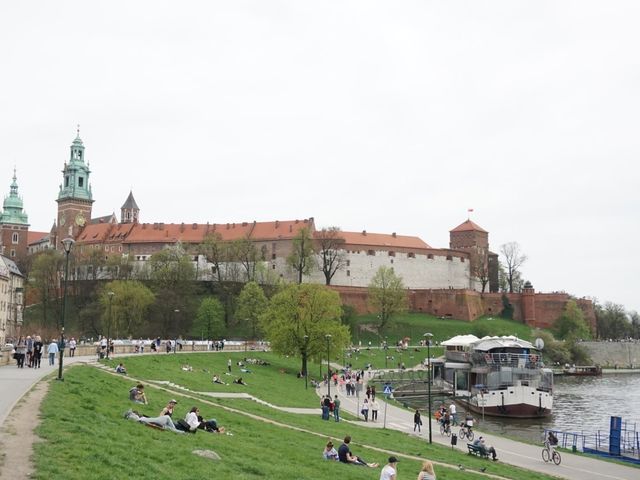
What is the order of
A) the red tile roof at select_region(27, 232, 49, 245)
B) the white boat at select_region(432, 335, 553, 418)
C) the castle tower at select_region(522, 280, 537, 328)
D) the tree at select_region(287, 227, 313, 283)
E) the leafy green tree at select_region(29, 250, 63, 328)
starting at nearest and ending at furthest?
the white boat at select_region(432, 335, 553, 418) < the leafy green tree at select_region(29, 250, 63, 328) < the tree at select_region(287, 227, 313, 283) < the castle tower at select_region(522, 280, 537, 328) < the red tile roof at select_region(27, 232, 49, 245)

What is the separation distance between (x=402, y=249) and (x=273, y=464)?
12958 centimetres

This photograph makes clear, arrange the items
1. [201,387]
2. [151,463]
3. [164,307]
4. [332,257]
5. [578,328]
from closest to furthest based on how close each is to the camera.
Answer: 1. [151,463]
2. [201,387]
3. [164,307]
4. [578,328]
5. [332,257]

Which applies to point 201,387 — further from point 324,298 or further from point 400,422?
point 324,298

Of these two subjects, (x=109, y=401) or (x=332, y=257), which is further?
(x=332, y=257)

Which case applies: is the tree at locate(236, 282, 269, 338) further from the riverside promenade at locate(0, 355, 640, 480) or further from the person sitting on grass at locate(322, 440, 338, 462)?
the person sitting on grass at locate(322, 440, 338, 462)

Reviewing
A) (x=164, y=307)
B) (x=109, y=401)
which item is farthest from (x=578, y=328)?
(x=109, y=401)

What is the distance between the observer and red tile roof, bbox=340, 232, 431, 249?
146m

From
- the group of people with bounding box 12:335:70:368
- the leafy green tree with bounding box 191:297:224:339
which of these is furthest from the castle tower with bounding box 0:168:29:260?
the group of people with bounding box 12:335:70:368

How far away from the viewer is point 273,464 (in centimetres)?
1883

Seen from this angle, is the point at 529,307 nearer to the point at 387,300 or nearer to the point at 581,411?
the point at 387,300

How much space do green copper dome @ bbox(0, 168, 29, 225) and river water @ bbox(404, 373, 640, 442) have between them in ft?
440

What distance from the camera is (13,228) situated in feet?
575

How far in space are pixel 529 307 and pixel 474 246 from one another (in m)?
22.0

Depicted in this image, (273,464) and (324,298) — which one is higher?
(324,298)
